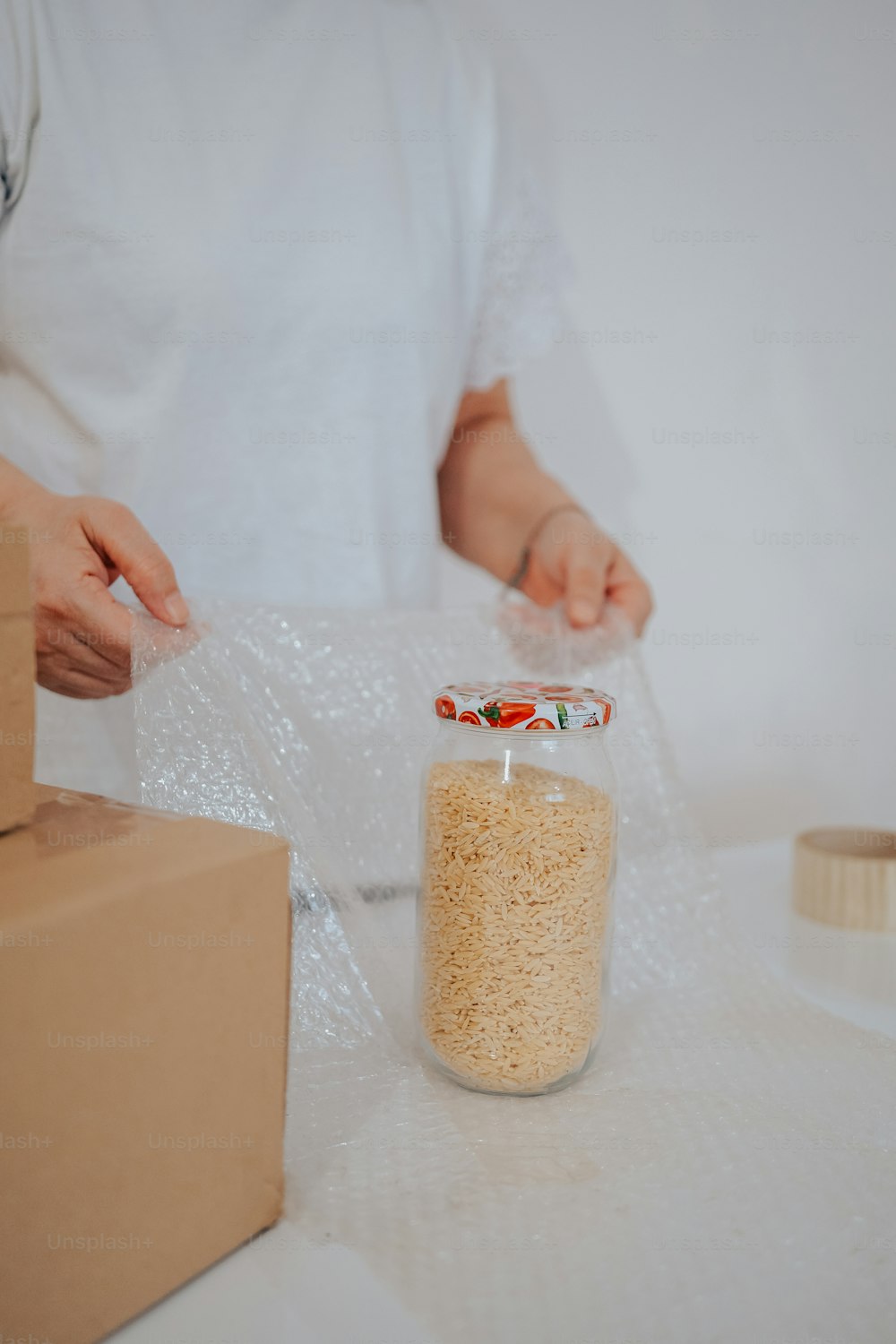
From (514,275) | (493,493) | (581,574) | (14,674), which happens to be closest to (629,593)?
(581,574)

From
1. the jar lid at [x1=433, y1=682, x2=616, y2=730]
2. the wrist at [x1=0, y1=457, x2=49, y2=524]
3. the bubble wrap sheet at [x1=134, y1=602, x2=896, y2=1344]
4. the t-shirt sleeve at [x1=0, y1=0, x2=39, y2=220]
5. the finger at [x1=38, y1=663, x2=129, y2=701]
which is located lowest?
the bubble wrap sheet at [x1=134, y1=602, x2=896, y2=1344]

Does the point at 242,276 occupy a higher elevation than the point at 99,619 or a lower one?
higher

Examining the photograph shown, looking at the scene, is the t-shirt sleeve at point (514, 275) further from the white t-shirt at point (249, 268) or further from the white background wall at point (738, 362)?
the white background wall at point (738, 362)

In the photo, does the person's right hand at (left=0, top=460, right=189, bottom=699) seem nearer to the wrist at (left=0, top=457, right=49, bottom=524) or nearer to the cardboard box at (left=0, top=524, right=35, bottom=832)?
the wrist at (left=0, top=457, right=49, bottom=524)

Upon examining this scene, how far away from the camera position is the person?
0.99 m

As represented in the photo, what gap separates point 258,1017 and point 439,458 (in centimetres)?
90

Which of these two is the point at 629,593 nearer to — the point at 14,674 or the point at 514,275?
the point at 514,275

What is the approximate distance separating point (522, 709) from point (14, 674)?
0.92ft

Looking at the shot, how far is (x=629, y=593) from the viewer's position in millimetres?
1093

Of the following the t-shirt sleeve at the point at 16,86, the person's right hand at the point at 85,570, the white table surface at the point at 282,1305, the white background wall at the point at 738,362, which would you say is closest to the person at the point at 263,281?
the t-shirt sleeve at the point at 16,86

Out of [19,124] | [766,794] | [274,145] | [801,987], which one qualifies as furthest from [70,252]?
[766,794]

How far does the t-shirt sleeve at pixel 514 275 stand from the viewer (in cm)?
125

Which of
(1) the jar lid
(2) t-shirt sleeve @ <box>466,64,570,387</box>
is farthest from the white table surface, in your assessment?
(2) t-shirt sleeve @ <box>466,64,570,387</box>

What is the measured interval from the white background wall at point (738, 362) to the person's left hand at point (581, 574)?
40cm
